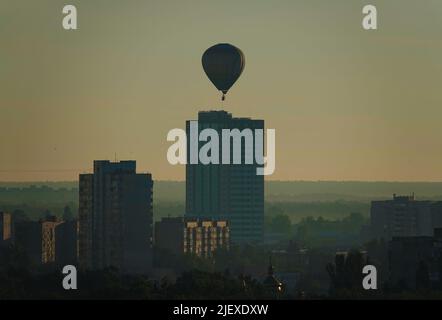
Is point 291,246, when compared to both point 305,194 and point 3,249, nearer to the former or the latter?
point 305,194

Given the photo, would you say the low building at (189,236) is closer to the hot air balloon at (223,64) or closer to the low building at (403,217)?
the low building at (403,217)

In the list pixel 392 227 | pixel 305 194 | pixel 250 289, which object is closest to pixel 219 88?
pixel 250 289

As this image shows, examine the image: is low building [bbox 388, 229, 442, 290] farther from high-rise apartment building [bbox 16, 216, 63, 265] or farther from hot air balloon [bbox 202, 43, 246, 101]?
high-rise apartment building [bbox 16, 216, 63, 265]

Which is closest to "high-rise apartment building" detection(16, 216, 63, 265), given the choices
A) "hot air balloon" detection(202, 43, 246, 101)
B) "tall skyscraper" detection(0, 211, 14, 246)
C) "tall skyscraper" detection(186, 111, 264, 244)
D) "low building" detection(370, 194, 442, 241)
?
"tall skyscraper" detection(0, 211, 14, 246)

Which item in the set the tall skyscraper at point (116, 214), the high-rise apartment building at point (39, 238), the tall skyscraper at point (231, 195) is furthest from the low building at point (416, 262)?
the tall skyscraper at point (231, 195)

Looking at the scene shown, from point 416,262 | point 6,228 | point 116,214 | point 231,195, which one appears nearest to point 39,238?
point 6,228

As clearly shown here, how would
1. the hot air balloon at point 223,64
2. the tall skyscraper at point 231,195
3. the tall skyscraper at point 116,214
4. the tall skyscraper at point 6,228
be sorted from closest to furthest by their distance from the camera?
the hot air balloon at point 223,64 → the tall skyscraper at point 116,214 → the tall skyscraper at point 6,228 → the tall skyscraper at point 231,195
